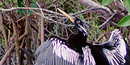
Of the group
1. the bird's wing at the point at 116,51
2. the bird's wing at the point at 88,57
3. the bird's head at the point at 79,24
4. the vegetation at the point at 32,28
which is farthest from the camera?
the vegetation at the point at 32,28

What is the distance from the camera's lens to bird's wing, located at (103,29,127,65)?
1963 mm

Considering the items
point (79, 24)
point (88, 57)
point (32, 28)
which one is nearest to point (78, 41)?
point (79, 24)

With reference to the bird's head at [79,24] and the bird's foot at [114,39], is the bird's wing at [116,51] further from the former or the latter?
the bird's head at [79,24]

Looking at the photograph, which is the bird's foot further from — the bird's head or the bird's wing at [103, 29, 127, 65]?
the bird's head

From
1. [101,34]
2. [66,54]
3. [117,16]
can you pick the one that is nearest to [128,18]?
A: [66,54]

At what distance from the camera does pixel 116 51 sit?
205 cm

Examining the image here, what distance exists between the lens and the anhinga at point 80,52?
5.95 feet

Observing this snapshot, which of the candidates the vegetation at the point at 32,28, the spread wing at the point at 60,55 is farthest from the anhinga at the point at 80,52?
the vegetation at the point at 32,28

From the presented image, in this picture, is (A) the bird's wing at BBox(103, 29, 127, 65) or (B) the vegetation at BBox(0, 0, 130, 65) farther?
(B) the vegetation at BBox(0, 0, 130, 65)

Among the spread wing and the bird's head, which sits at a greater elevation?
the bird's head

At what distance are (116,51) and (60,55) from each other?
50 centimetres

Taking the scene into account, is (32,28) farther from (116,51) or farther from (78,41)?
(116,51)

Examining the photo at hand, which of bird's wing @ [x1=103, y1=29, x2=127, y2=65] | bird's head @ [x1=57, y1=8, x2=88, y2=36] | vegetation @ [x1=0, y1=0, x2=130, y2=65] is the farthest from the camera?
vegetation @ [x1=0, y1=0, x2=130, y2=65]

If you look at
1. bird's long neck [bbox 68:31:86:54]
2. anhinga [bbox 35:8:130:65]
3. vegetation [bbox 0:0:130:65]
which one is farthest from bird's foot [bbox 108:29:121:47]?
vegetation [bbox 0:0:130:65]
